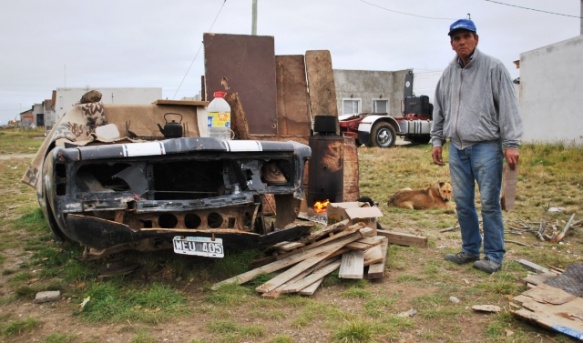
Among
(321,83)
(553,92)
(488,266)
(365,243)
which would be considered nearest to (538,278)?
(488,266)

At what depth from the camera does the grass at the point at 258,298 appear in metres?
2.89

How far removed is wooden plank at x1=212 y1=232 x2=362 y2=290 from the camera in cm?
371

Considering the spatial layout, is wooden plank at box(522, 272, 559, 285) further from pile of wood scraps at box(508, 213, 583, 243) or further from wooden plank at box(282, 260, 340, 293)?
pile of wood scraps at box(508, 213, 583, 243)

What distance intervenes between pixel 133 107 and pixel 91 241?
6.70 ft

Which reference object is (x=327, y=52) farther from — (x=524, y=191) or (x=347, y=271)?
(x=347, y=271)

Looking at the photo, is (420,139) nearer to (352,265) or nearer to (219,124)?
(219,124)

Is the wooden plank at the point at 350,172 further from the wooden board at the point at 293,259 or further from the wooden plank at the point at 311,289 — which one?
the wooden plank at the point at 311,289

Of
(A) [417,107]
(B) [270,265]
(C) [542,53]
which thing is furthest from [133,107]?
(A) [417,107]

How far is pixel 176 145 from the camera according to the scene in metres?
3.34

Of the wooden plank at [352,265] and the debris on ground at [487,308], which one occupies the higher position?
the wooden plank at [352,265]

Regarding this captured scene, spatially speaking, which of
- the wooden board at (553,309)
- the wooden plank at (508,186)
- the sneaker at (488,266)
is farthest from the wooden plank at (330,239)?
the wooden board at (553,309)

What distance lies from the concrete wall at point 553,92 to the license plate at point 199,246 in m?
12.3

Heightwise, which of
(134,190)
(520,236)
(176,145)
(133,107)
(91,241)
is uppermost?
(133,107)

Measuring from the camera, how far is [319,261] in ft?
12.8
